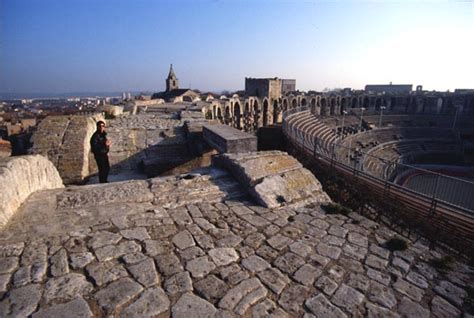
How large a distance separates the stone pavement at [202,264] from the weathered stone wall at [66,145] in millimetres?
2512

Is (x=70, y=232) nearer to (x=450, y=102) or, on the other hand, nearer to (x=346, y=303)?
(x=346, y=303)

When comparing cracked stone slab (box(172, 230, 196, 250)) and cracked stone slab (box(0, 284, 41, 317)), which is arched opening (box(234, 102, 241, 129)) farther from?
cracked stone slab (box(0, 284, 41, 317))

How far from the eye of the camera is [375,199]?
15.0ft

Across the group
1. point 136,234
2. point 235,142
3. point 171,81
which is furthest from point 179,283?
point 171,81

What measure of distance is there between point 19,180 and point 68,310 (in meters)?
2.13

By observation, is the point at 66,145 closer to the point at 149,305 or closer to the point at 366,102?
the point at 149,305

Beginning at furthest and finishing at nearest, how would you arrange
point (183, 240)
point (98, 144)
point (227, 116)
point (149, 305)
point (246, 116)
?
point (246, 116) → point (227, 116) → point (98, 144) → point (183, 240) → point (149, 305)

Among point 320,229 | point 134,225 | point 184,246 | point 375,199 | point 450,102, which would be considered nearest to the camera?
point 184,246

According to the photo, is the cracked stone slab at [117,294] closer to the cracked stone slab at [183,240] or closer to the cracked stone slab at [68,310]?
the cracked stone slab at [68,310]

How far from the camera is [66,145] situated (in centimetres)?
619

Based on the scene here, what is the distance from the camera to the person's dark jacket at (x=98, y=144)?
504cm

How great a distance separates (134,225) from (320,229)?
225 centimetres

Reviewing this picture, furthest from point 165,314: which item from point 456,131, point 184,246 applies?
point 456,131

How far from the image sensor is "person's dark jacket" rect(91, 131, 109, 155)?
16.5ft
